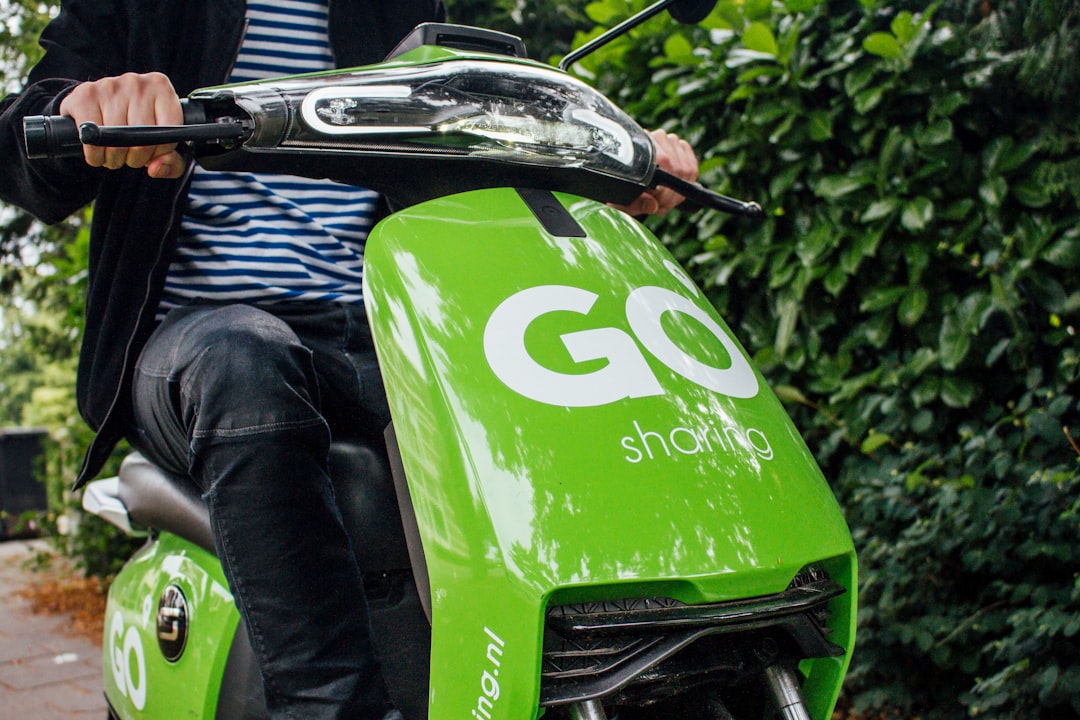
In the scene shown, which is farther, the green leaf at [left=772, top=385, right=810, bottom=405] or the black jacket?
the green leaf at [left=772, top=385, right=810, bottom=405]

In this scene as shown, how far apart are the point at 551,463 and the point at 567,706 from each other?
0.23 meters

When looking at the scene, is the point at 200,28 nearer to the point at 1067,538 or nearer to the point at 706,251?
the point at 706,251

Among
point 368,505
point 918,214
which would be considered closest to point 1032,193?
point 918,214

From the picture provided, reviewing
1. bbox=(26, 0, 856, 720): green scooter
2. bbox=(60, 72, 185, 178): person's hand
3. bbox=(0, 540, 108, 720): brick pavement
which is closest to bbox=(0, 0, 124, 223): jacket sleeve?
bbox=(60, 72, 185, 178): person's hand

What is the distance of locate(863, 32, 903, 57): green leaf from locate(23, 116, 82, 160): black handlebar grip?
1977mm

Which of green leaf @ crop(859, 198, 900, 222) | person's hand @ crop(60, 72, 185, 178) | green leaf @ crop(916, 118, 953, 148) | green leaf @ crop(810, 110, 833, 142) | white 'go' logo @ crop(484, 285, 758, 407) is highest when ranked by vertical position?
person's hand @ crop(60, 72, 185, 178)

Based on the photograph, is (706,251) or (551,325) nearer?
(551,325)

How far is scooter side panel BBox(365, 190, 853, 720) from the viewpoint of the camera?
960 mm

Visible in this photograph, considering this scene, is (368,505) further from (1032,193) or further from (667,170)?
(1032,193)

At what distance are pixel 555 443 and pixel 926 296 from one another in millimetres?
1792

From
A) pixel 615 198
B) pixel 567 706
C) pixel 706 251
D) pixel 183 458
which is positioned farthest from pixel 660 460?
pixel 706 251

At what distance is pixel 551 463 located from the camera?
1.00m

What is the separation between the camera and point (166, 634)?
1.54 metres

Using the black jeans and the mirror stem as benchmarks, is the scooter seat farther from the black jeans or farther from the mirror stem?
the mirror stem
